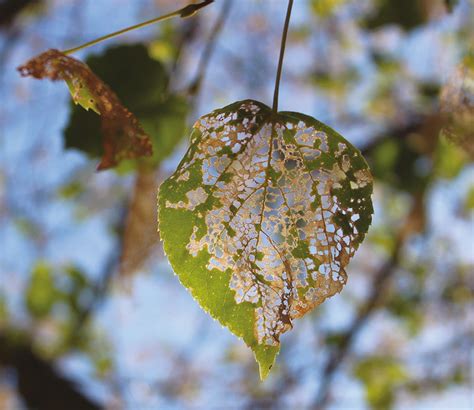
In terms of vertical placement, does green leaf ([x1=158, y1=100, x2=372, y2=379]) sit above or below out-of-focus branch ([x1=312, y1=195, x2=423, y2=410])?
below

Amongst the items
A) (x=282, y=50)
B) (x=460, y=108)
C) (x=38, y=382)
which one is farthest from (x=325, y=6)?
(x=38, y=382)

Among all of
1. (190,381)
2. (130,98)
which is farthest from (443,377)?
(130,98)

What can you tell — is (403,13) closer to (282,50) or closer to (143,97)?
(143,97)

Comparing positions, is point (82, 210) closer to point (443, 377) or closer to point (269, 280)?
point (443, 377)

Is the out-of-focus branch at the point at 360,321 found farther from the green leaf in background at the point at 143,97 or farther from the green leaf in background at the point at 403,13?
the green leaf in background at the point at 143,97

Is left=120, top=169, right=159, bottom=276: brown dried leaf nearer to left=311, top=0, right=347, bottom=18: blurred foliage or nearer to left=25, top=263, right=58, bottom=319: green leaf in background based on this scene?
left=311, top=0, right=347, bottom=18: blurred foliage

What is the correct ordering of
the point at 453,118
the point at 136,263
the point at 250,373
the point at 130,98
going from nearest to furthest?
the point at 453,118 < the point at 130,98 < the point at 136,263 < the point at 250,373

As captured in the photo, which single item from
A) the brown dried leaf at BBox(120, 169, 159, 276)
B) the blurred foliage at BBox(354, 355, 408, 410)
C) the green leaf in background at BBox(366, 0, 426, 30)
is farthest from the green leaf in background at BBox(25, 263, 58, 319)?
the green leaf in background at BBox(366, 0, 426, 30)
